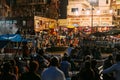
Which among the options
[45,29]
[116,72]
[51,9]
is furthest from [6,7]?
[116,72]

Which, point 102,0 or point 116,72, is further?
point 102,0

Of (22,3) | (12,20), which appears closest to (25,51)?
(12,20)

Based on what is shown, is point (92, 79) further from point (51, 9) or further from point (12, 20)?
→ point (51, 9)

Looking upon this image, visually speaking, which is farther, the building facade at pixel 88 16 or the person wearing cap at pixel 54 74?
the building facade at pixel 88 16

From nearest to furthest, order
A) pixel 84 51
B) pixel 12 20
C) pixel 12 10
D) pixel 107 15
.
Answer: pixel 84 51 < pixel 12 20 < pixel 107 15 < pixel 12 10

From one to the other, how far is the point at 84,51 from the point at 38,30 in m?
40.2

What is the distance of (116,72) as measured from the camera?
830 centimetres

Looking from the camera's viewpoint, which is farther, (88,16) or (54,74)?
(88,16)

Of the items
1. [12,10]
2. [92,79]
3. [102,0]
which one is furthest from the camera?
[12,10]

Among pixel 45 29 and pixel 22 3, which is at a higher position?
pixel 22 3

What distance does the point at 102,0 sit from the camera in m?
69.6

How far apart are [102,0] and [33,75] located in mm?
63278

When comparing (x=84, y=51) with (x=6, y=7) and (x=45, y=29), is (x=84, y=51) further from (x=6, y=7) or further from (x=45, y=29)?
(x=6, y=7)

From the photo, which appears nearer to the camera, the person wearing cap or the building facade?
the person wearing cap
